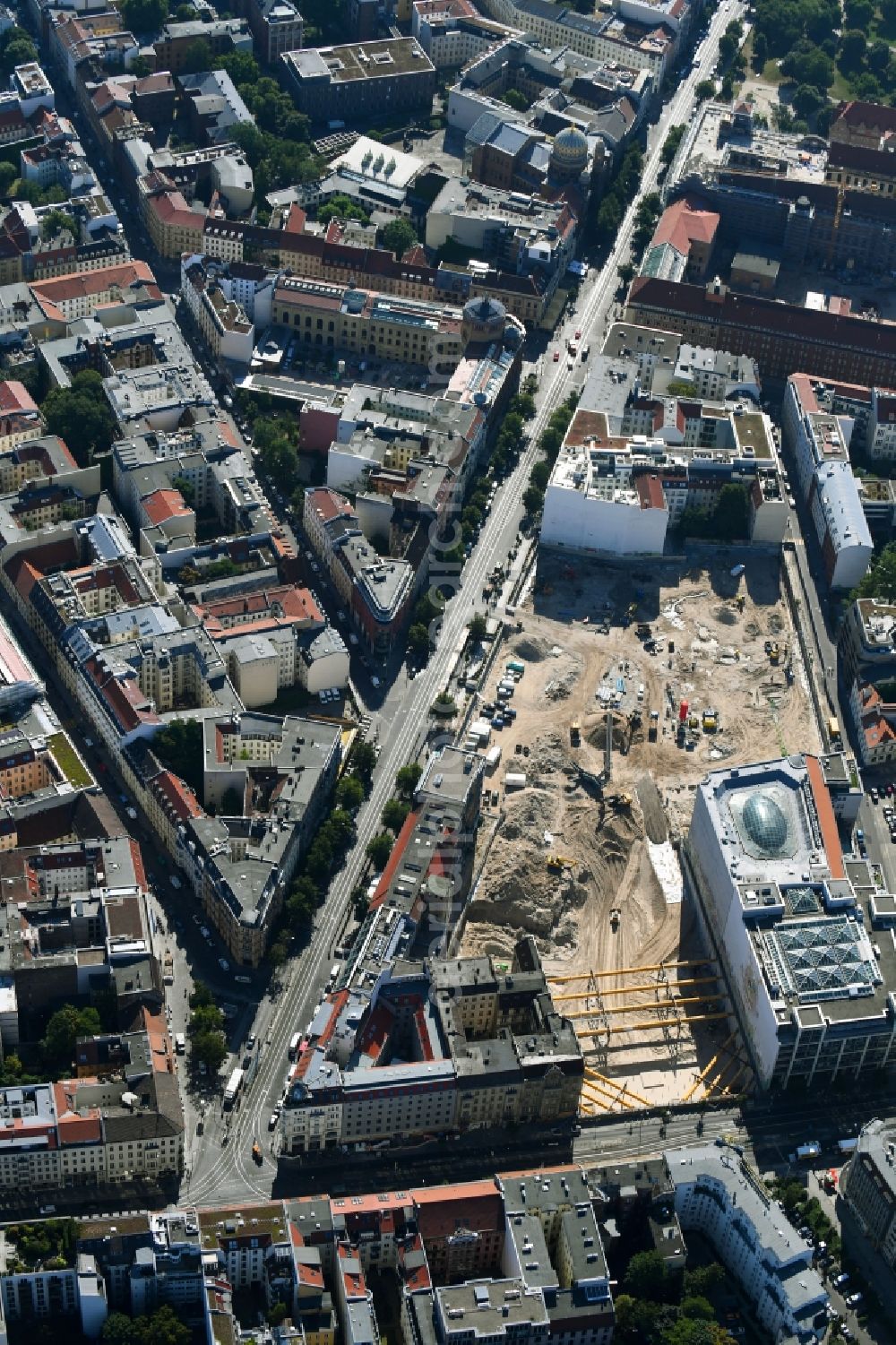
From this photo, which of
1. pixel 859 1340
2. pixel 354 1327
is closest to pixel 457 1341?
pixel 354 1327

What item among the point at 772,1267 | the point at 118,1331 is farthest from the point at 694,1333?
the point at 118,1331

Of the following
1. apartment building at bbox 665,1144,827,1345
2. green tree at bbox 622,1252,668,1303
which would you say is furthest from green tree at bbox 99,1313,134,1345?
apartment building at bbox 665,1144,827,1345

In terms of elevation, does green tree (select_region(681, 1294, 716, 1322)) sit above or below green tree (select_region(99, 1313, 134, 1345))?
below

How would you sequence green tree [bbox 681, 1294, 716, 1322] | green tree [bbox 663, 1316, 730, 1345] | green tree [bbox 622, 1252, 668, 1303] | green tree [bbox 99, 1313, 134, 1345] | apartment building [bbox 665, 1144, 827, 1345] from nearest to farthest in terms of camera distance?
green tree [bbox 99, 1313, 134, 1345] < green tree [bbox 663, 1316, 730, 1345] < apartment building [bbox 665, 1144, 827, 1345] < green tree [bbox 681, 1294, 716, 1322] < green tree [bbox 622, 1252, 668, 1303]

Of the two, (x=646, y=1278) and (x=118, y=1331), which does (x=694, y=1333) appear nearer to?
(x=646, y=1278)

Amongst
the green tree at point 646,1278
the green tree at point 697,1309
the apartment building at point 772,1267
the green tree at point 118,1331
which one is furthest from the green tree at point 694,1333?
the green tree at point 118,1331

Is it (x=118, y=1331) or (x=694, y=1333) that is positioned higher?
(x=118, y=1331)

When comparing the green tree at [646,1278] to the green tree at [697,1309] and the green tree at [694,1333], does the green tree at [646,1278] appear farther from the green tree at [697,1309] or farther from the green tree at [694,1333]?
the green tree at [694,1333]

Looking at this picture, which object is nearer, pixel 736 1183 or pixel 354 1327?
pixel 354 1327

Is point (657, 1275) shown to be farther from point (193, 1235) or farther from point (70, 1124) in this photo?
point (70, 1124)

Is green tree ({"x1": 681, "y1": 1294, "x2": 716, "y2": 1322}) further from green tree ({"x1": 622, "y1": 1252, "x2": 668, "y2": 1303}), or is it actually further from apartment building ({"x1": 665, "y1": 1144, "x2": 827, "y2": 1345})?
apartment building ({"x1": 665, "y1": 1144, "x2": 827, "y2": 1345})

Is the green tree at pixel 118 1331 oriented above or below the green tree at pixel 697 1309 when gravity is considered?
above
